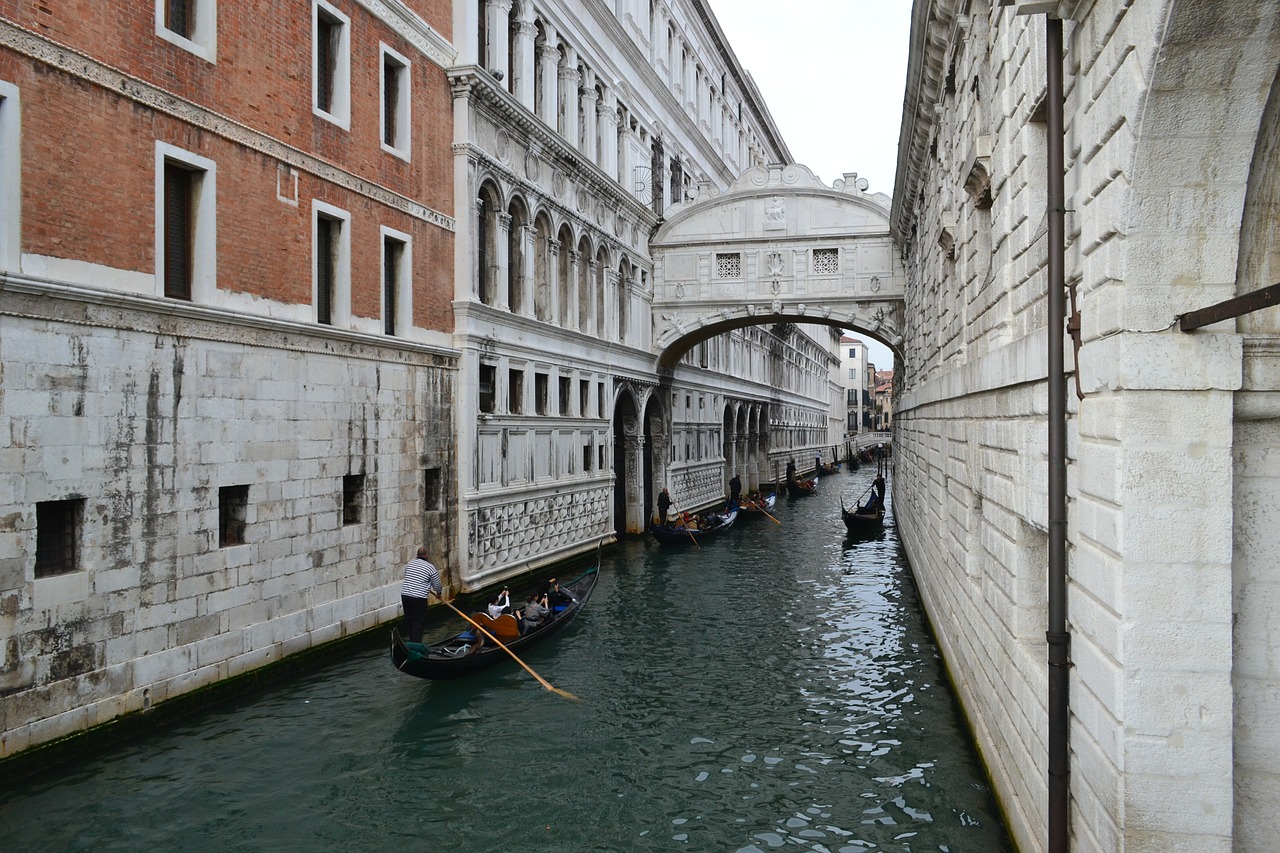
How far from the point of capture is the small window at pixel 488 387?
46.0 ft

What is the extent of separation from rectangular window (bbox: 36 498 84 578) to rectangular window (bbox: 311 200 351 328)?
13.1ft

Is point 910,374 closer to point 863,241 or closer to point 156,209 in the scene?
point 863,241

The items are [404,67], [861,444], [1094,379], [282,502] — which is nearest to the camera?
[1094,379]

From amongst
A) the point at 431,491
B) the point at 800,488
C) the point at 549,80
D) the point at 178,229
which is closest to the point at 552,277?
the point at 549,80

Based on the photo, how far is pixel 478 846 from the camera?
616cm

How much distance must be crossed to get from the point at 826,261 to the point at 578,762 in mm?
15446

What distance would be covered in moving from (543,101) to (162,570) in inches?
425

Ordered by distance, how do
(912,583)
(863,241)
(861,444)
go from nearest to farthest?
(912,583), (863,241), (861,444)

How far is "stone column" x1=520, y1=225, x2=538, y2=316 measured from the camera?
1532 cm

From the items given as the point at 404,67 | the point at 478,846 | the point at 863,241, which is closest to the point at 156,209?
the point at 404,67

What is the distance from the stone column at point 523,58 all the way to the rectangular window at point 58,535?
10.1 meters

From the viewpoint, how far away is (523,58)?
1533 centimetres

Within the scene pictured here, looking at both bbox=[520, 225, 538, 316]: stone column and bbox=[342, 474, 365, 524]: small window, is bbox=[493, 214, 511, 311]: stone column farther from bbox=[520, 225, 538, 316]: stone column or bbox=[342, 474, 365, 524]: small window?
bbox=[342, 474, 365, 524]: small window

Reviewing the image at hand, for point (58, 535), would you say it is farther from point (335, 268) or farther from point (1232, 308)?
point (1232, 308)
